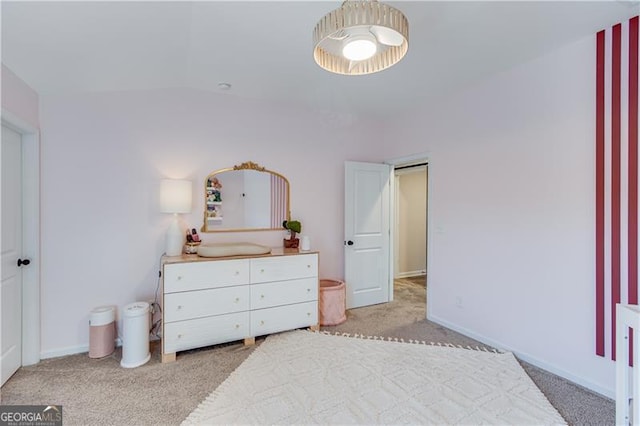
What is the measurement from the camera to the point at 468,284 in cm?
331

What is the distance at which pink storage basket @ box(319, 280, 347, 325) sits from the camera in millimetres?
3572

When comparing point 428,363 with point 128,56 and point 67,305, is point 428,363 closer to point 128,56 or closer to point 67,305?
point 67,305

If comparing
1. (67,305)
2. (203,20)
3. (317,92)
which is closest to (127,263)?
(67,305)

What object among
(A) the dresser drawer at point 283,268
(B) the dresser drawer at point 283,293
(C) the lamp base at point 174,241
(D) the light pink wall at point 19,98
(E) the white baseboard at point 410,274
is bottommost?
(E) the white baseboard at point 410,274

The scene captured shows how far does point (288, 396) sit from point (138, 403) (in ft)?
3.29

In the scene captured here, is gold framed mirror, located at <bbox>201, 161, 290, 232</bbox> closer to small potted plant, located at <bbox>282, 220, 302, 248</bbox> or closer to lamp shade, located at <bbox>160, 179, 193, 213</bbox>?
small potted plant, located at <bbox>282, 220, 302, 248</bbox>

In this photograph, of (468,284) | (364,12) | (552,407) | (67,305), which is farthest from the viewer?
(468,284)

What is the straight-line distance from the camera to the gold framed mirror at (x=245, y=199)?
3408 mm

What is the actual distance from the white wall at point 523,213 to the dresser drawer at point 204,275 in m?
2.21

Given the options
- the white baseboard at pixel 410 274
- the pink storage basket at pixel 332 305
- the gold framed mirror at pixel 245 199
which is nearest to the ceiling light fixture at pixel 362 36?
the gold framed mirror at pixel 245 199

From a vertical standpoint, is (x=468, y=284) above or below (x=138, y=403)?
above

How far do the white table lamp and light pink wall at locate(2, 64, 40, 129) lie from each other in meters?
1.08

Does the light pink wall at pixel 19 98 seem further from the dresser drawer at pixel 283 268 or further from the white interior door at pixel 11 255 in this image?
the dresser drawer at pixel 283 268

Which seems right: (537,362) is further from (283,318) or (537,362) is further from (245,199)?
(245,199)
